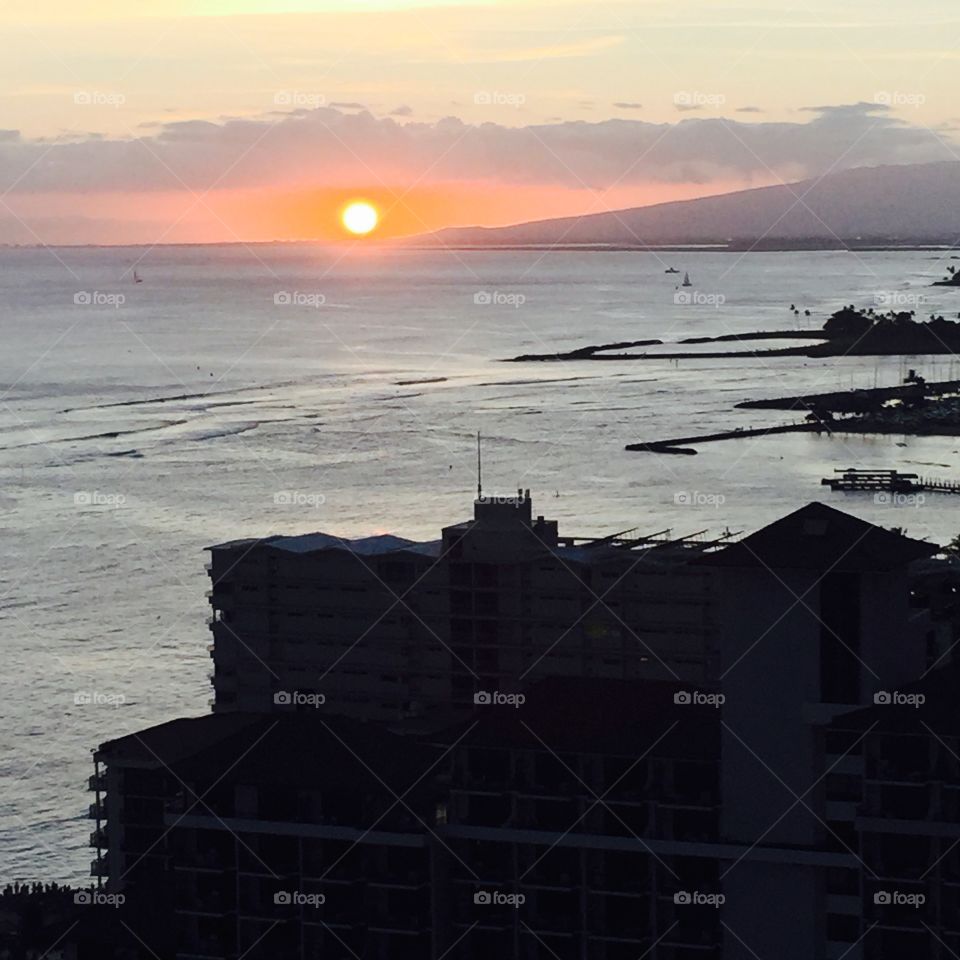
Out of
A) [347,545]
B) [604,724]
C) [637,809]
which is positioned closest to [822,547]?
[604,724]

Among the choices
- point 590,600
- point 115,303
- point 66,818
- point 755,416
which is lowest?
point 66,818

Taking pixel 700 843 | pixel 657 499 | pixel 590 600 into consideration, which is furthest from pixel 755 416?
pixel 700 843

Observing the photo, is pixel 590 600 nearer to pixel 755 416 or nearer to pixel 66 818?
pixel 66 818

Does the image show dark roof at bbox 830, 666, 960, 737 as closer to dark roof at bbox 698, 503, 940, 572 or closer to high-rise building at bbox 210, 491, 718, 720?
dark roof at bbox 698, 503, 940, 572

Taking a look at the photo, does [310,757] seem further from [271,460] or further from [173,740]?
[271,460]

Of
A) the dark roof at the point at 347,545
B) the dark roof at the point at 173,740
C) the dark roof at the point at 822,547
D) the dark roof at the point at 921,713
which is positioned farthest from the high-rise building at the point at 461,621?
the dark roof at the point at 921,713
